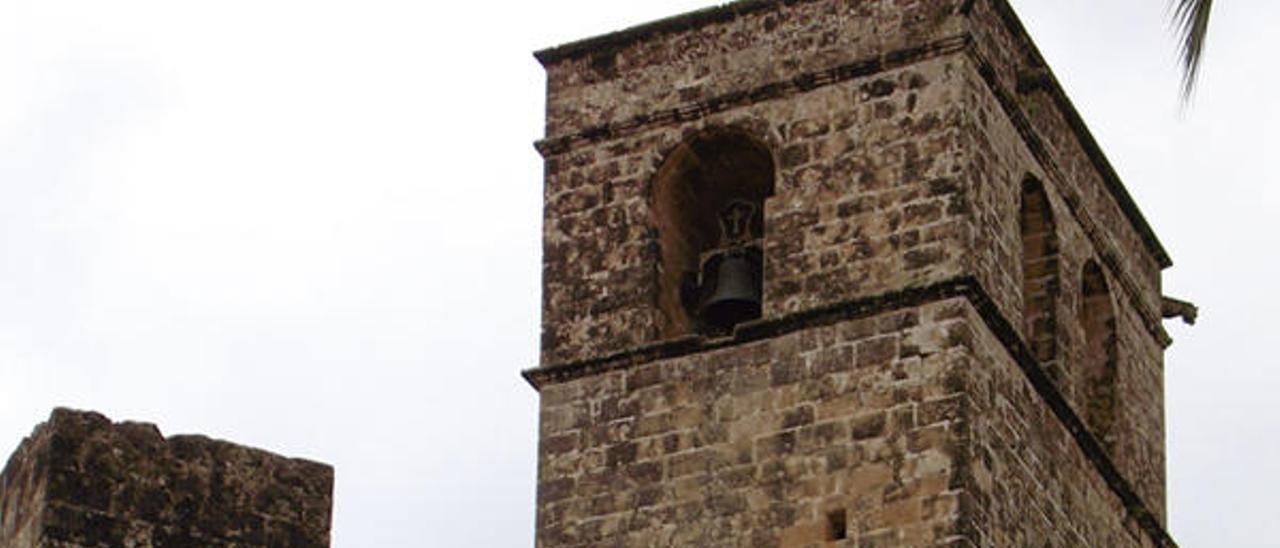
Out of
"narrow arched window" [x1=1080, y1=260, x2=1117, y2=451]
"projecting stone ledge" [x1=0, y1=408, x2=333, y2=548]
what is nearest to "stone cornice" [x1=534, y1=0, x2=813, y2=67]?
"narrow arched window" [x1=1080, y1=260, x2=1117, y2=451]

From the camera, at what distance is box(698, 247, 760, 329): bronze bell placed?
18.1 meters

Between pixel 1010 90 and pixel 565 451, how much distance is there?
321 cm

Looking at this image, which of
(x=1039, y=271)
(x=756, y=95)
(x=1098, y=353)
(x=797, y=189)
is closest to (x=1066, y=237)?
(x=1039, y=271)

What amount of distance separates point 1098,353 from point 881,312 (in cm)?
277

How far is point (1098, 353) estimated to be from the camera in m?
19.5

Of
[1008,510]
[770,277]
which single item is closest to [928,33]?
[770,277]

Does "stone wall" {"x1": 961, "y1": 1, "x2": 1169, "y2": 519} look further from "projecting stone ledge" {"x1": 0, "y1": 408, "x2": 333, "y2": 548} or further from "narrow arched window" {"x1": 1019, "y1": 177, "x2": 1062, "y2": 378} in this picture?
"projecting stone ledge" {"x1": 0, "y1": 408, "x2": 333, "y2": 548}

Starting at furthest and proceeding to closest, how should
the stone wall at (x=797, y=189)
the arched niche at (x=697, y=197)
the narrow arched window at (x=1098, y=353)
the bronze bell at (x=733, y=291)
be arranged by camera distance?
the narrow arched window at (x=1098, y=353) < the arched niche at (x=697, y=197) < the bronze bell at (x=733, y=291) < the stone wall at (x=797, y=189)

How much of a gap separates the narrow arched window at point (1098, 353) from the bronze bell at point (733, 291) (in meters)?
2.23

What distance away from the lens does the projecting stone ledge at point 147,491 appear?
9.88 m

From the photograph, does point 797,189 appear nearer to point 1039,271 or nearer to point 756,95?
point 756,95

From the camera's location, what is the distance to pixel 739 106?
60.3 feet

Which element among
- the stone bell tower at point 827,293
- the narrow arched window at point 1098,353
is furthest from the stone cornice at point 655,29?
the narrow arched window at point 1098,353

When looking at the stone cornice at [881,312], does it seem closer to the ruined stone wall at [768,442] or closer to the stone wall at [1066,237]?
the ruined stone wall at [768,442]
